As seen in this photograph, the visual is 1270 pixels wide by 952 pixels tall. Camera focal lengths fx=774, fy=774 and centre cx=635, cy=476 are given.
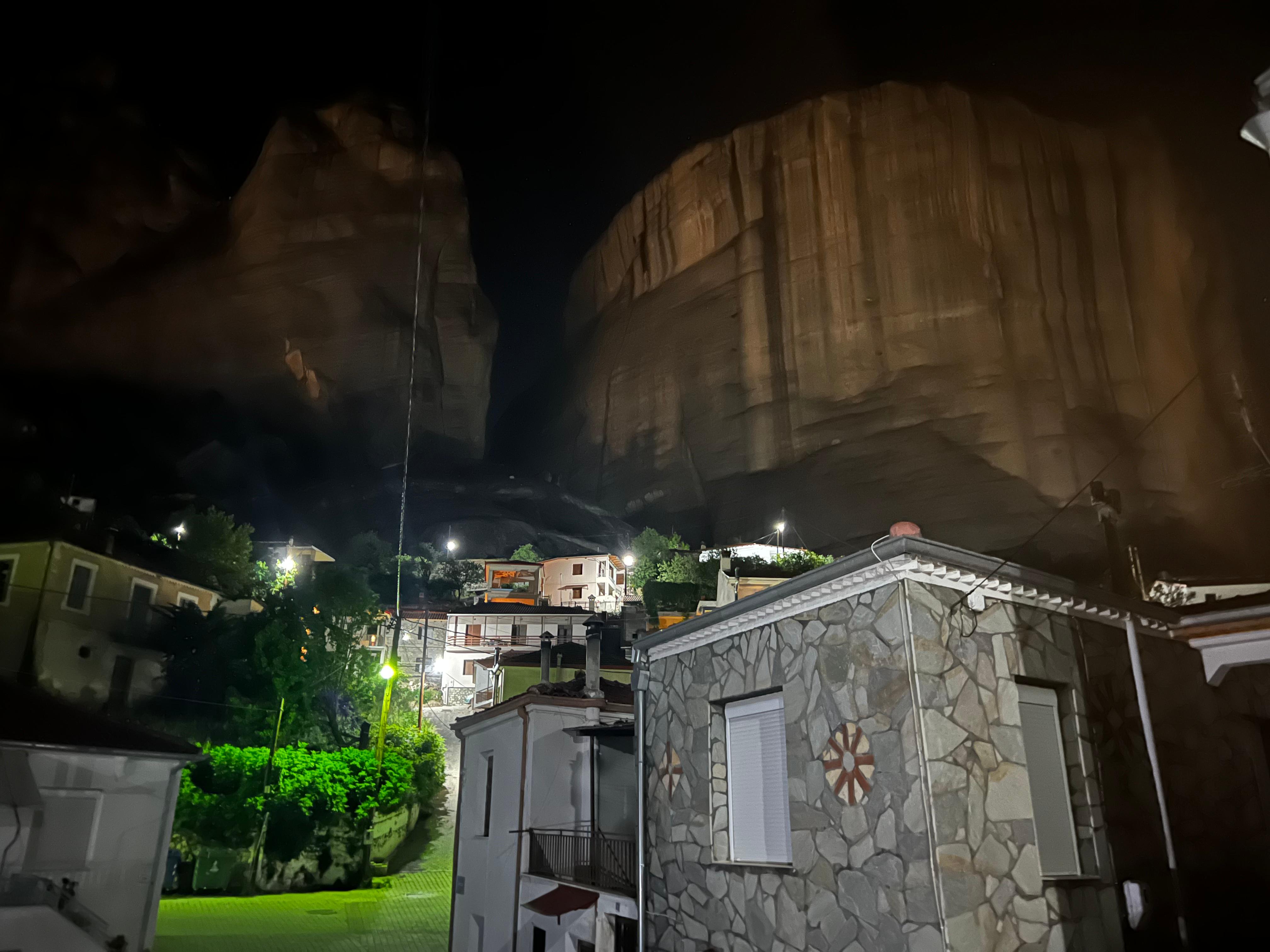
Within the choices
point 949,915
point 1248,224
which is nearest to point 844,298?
point 1248,224

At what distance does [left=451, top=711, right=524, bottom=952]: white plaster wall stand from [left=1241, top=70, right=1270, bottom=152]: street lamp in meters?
14.5

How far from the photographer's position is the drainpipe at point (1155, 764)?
7723mm

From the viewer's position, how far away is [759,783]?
8375mm

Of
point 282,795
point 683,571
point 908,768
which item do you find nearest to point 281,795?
point 282,795

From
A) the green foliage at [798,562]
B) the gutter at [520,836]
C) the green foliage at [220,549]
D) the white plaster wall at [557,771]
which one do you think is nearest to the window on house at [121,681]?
the green foliage at [220,549]

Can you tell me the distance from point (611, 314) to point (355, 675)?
1981 inches

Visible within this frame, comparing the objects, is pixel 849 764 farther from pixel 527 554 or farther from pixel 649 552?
pixel 527 554

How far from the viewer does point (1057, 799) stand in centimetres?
734

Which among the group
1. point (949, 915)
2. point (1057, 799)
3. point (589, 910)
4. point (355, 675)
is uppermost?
point (355, 675)

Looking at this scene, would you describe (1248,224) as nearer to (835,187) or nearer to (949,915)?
(835,187)

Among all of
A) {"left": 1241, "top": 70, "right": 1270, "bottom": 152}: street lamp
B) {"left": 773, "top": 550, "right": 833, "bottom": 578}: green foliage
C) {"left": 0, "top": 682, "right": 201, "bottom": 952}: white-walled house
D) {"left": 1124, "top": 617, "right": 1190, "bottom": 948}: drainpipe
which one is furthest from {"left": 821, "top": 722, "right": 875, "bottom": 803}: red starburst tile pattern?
{"left": 773, "top": 550, "right": 833, "bottom": 578}: green foliage

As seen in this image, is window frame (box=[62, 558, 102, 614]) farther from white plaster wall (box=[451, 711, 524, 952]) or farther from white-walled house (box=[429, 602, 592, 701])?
white-walled house (box=[429, 602, 592, 701])

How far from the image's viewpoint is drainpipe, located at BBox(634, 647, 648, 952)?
9.57 metres

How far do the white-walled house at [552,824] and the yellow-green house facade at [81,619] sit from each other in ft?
57.2
